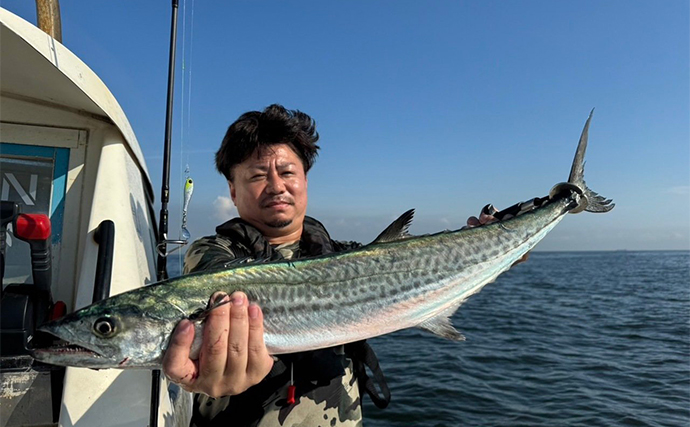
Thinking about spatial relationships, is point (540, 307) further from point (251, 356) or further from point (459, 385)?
point (251, 356)

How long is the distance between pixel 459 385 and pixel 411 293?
7137 millimetres

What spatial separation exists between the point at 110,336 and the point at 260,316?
2.21 ft

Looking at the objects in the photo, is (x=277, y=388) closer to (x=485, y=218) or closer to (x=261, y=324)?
(x=261, y=324)

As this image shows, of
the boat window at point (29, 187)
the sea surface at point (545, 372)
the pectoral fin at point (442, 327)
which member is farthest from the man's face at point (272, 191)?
the sea surface at point (545, 372)

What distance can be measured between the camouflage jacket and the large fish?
24 centimetres

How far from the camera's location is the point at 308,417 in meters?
2.66

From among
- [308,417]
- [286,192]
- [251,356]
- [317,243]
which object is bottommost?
[308,417]

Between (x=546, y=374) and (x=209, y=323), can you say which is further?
(x=546, y=374)

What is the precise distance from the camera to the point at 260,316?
2.24 m

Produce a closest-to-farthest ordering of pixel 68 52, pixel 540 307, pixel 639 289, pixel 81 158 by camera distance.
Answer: pixel 68 52 → pixel 81 158 → pixel 540 307 → pixel 639 289

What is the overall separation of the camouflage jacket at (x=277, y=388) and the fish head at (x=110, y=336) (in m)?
0.42

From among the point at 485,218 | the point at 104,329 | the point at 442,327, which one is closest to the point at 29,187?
the point at 104,329

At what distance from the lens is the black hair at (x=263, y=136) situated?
311 cm

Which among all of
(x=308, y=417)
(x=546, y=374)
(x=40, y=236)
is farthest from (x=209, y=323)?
(x=546, y=374)
